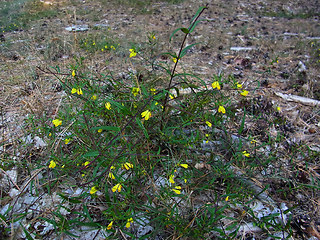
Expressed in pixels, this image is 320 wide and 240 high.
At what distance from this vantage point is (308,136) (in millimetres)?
A: 2242

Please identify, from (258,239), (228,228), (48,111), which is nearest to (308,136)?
(258,239)

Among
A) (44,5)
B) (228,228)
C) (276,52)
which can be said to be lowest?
(228,228)

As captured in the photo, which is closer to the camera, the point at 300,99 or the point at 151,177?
the point at 151,177

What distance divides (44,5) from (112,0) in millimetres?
2359

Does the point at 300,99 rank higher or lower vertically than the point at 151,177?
higher

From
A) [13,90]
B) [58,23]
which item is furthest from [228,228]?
[58,23]

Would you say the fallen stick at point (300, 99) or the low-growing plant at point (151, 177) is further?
the fallen stick at point (300, 99)

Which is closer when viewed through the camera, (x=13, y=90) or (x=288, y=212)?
(x=288, y=212)

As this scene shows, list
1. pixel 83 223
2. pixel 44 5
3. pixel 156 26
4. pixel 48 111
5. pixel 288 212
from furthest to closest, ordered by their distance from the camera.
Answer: pixel 44 5
pixel 156 26
pixel 48 111
pixel 288 212
pixel 83 223

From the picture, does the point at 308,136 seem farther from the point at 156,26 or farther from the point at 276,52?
the point at 156,26

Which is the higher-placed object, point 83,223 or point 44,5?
point 44,5

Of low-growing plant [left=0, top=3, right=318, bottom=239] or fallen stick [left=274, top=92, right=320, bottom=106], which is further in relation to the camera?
fallen stick [left=274, top=92, right=320, bottom=106]

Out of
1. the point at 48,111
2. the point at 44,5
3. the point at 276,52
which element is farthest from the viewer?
the point at 44,5

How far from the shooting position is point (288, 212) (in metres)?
1.59
